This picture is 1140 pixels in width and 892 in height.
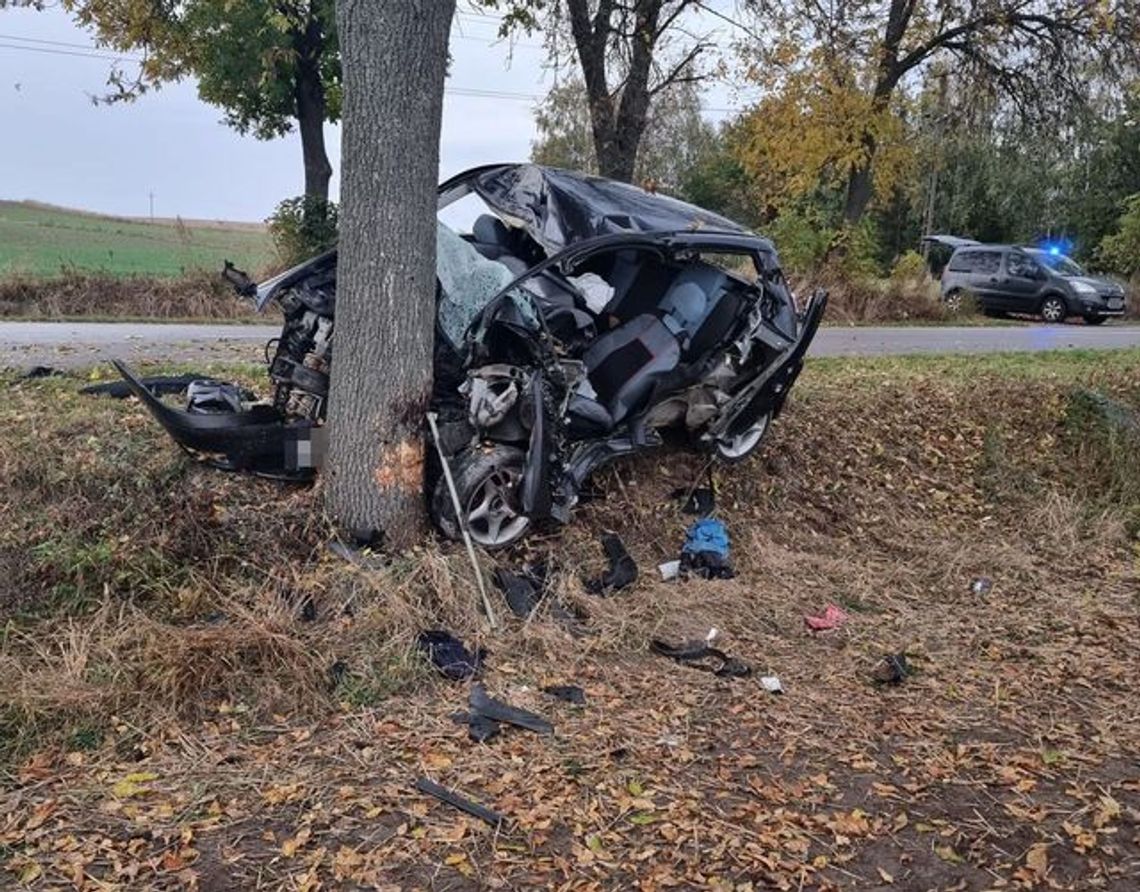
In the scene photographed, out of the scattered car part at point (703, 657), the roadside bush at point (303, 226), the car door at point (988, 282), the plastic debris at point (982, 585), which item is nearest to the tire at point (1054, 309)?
the car door at point (988, 282)

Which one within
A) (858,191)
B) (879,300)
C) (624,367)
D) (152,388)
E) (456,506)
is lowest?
(456,506)

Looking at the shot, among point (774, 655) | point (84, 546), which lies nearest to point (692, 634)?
point (774, 655)

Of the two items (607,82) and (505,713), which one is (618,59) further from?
(505,713)

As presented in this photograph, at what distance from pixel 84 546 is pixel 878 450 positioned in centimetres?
616

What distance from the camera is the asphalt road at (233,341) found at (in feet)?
31.5

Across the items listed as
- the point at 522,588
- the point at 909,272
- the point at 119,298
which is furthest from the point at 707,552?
the point at 909,272

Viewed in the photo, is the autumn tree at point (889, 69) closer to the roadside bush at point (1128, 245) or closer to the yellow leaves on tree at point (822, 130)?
the yellow leaves on tree at point (822, 130)

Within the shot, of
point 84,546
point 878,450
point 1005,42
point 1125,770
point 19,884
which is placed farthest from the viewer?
point 1005,42

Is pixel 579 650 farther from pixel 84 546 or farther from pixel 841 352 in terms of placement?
pixel 841 352

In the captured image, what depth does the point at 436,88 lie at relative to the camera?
207 inches

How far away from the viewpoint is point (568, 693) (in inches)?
189

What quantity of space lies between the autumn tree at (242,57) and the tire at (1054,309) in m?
15.7

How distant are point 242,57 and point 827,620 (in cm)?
1664

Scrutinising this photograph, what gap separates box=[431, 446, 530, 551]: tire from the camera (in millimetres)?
5734
